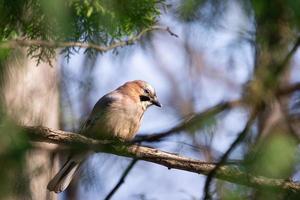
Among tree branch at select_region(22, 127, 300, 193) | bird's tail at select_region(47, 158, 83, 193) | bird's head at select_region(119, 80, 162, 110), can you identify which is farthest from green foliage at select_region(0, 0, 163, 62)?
bird's head at select_region(119, 80, 162, 110)

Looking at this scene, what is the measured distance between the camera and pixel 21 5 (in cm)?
356

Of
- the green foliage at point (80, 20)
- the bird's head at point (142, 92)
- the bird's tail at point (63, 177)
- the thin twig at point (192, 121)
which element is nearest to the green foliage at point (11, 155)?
the thin twig at point (192, 121)

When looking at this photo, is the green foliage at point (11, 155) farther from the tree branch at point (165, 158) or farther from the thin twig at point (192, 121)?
the thin twig at point (192, 121)

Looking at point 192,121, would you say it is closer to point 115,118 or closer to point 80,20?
point 80,20

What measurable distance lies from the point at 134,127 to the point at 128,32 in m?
1.22

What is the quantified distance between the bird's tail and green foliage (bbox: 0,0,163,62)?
94 cm

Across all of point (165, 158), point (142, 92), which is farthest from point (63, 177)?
point (165, 158)

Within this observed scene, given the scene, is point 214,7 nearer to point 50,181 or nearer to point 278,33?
point 278,33

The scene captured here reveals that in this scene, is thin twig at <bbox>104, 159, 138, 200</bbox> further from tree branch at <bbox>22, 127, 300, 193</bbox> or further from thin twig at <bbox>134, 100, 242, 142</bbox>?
thin twig at <bbox>134, 100, 242, 142</bbox>

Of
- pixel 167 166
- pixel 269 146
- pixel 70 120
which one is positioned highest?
pixel 269 146

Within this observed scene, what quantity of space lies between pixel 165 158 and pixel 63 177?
1.48m

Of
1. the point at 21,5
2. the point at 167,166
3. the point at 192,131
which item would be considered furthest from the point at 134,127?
the point at 192,131

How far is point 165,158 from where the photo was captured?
424 cm

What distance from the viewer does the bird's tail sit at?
208 inches
